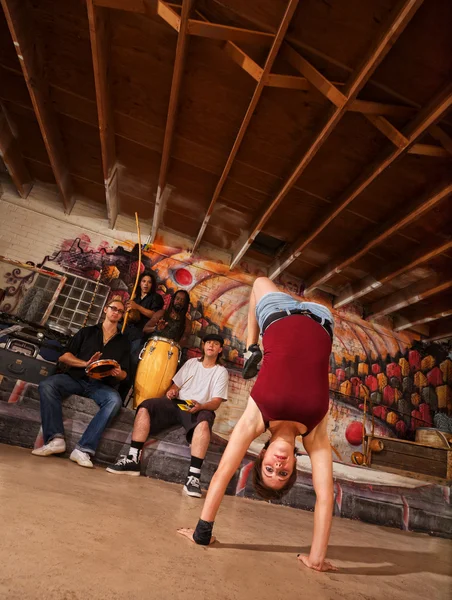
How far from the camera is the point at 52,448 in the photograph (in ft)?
8.92

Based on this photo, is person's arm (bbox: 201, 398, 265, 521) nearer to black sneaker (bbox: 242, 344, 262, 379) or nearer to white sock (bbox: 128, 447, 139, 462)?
black sneaker (bbox: 242, 344, 262, 379)

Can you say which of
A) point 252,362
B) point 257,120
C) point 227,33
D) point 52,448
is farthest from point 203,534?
point 257,120

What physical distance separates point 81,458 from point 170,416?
→ 871 mm

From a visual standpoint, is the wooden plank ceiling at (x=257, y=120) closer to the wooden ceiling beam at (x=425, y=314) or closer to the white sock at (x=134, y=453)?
the wooden ceiling beam at (x=425, y=314)

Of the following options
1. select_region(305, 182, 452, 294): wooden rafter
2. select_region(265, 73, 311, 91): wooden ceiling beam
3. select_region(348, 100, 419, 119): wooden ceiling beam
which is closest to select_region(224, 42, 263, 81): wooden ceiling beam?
select_region(265, 73, 311, 91): wooden ceiling beam

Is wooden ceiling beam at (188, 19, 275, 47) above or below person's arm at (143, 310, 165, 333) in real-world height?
above

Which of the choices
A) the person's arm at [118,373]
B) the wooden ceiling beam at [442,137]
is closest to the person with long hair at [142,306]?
the person's arm at [118,373]

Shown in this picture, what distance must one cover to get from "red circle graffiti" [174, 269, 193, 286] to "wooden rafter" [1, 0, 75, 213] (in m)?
2.33

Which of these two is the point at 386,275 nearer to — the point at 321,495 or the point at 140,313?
the point at 140,313

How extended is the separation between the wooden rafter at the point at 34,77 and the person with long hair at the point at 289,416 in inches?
149

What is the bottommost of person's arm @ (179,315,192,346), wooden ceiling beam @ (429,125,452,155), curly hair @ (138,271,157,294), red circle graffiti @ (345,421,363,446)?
red circle graffiti @ (345,421,363,446)

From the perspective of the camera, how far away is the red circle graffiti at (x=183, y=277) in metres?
6.57

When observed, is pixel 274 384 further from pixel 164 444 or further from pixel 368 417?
pixel 368 417

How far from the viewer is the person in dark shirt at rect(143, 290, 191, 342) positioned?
5.26 meters
